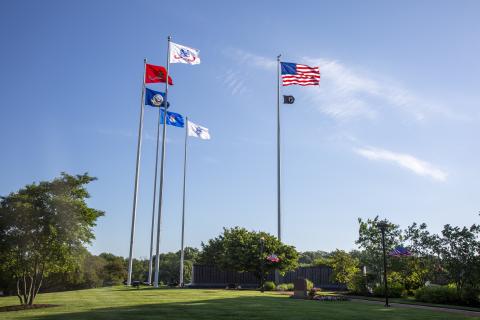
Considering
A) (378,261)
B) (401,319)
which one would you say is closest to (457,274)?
(378,261)

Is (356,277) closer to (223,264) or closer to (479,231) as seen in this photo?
(479,231)

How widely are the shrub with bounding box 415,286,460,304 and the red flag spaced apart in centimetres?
3117

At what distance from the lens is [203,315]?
61.5 feet

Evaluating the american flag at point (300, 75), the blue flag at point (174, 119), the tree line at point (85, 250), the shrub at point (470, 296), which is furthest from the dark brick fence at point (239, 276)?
the shrub at point (470, 296)

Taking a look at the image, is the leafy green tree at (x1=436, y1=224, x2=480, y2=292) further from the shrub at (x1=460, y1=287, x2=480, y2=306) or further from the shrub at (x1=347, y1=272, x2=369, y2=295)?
the shrub at (x1=347, y1=272, x2=369, y2=295)

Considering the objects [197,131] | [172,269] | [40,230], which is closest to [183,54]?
[197,131]

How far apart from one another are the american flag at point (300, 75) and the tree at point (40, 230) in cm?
2597

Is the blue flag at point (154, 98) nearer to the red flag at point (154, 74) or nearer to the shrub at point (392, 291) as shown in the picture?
the red flag at point (154, 74)

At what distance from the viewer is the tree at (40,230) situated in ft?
85.1

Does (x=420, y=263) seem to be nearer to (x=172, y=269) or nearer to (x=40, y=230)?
(x=40, y=230)

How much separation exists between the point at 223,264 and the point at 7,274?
89.1 feet

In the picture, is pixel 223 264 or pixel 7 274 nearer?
pixel 7 274

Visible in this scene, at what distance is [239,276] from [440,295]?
97.5 feet

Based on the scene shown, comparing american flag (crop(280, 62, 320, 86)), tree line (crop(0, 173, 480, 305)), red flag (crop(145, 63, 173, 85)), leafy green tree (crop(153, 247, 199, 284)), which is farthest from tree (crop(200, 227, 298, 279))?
leafy green tree (crop(153, 247, 199, 284))
